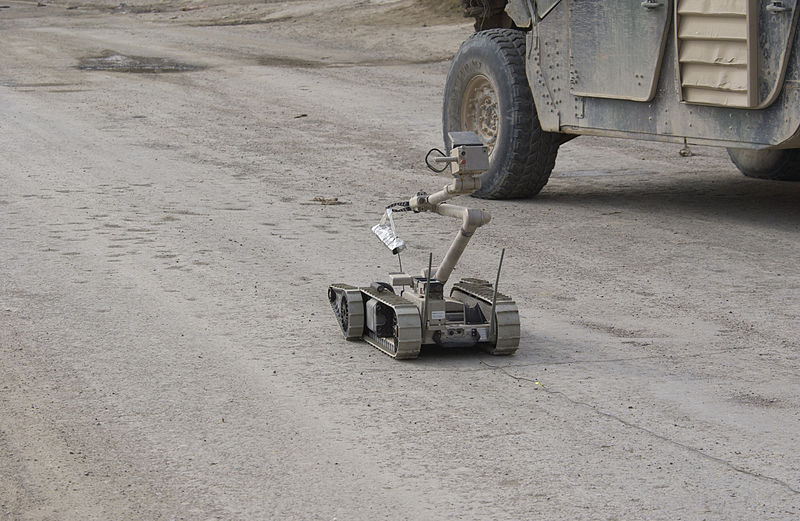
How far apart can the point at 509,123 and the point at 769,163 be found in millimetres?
2527

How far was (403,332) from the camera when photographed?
564 centimetres

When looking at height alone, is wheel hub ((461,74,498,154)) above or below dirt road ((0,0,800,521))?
above

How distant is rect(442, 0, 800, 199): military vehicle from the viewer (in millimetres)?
8188

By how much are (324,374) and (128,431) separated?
1042 millimetres

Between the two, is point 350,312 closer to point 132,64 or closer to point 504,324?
point 504,324

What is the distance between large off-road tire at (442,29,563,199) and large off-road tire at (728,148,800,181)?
6.45ft

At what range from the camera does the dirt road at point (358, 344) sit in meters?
4.37

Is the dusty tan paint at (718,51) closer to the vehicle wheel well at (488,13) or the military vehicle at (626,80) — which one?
the military vehicle at (626,80)

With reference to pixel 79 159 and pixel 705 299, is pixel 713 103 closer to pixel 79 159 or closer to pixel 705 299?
pixel 705 299

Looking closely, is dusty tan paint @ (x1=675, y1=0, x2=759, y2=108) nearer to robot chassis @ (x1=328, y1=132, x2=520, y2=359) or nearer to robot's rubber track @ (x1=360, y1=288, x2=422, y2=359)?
robot chassis @ (x1=328, y1=132, x2=520, y2=359)

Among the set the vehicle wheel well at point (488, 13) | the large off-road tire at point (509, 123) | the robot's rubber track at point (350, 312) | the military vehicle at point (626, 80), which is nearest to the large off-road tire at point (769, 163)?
the military vehicle at point (626, 80)

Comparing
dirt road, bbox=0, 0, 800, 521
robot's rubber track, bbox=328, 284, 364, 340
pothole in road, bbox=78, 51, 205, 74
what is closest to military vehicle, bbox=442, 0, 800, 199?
dirt road, bbox=0, 0, 800, 521

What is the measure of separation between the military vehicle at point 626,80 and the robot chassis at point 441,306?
311cm

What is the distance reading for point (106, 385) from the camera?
5.41 metres
